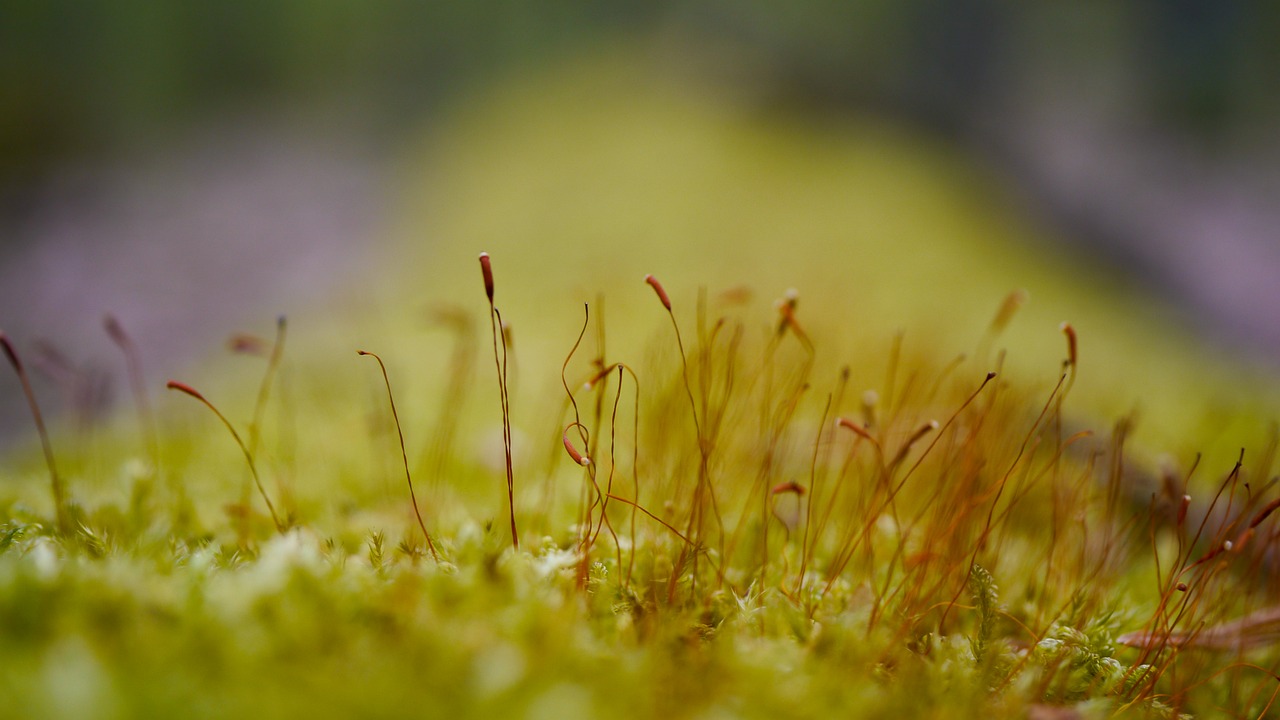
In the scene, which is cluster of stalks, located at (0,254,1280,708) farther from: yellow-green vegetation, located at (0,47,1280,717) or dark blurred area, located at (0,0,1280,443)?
dark blurred area, located at (0,0,1280,443)

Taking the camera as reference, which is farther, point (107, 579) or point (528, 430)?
point (528, 430)

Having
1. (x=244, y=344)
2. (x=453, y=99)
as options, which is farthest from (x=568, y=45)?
(x=244, y=344)

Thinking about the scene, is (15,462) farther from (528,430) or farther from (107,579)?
(107,579)

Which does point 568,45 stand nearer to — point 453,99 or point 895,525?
point 453,99

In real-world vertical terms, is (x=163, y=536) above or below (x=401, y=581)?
below

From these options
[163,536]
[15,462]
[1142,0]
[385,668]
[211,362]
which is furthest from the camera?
[1142,0]

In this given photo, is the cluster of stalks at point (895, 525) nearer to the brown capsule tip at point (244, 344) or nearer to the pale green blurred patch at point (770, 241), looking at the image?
the brown capsule tip at point (244, 344)

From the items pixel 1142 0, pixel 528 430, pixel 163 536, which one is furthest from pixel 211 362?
pixel 1142 0
